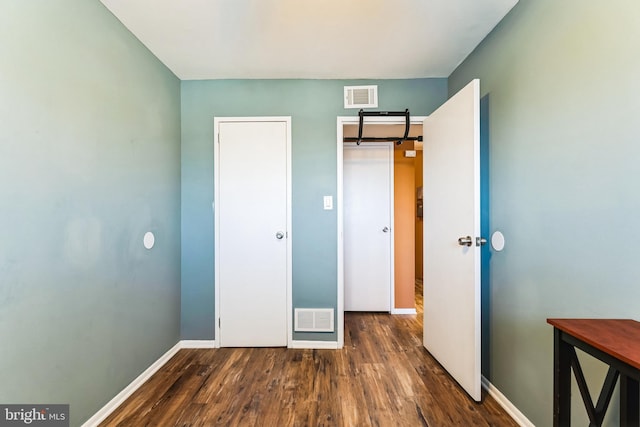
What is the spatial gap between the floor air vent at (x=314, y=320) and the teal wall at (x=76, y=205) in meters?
1.13

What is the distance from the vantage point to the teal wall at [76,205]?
3.79 ft

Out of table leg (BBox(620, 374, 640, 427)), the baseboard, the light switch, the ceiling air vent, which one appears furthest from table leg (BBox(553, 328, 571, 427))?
the baseboard

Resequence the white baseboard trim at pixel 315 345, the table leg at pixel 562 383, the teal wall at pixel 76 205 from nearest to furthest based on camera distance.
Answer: the table leg at pixel 562 383
the teal wall at pixel 76 205
the white baseboard trim at pixel 315 345

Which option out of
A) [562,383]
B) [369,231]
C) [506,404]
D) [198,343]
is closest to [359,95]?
[369,231]

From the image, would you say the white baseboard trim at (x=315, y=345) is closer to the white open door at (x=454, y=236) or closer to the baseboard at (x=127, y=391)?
the white open door at (x=454, y=236)

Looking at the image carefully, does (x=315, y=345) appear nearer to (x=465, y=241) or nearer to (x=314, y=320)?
(x=314, y=320)

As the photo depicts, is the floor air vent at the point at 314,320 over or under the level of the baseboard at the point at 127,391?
over

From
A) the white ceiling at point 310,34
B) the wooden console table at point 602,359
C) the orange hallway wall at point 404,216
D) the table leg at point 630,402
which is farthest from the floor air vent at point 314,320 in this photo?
the white ceiling at point 310,34

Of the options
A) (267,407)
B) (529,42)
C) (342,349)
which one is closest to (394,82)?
(529,42)

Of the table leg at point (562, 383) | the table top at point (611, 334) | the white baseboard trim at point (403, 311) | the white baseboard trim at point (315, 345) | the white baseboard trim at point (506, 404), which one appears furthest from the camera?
the white baseboard trim at point (403, 311)

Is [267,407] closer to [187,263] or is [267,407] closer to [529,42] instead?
[187,263]

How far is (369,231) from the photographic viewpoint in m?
3.38

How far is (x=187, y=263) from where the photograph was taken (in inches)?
97.3

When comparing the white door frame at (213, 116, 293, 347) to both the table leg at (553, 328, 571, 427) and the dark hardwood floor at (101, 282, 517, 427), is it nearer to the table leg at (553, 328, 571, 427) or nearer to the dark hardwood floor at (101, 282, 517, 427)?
the dark hardwood floor at (101, 282, 517, 427)
